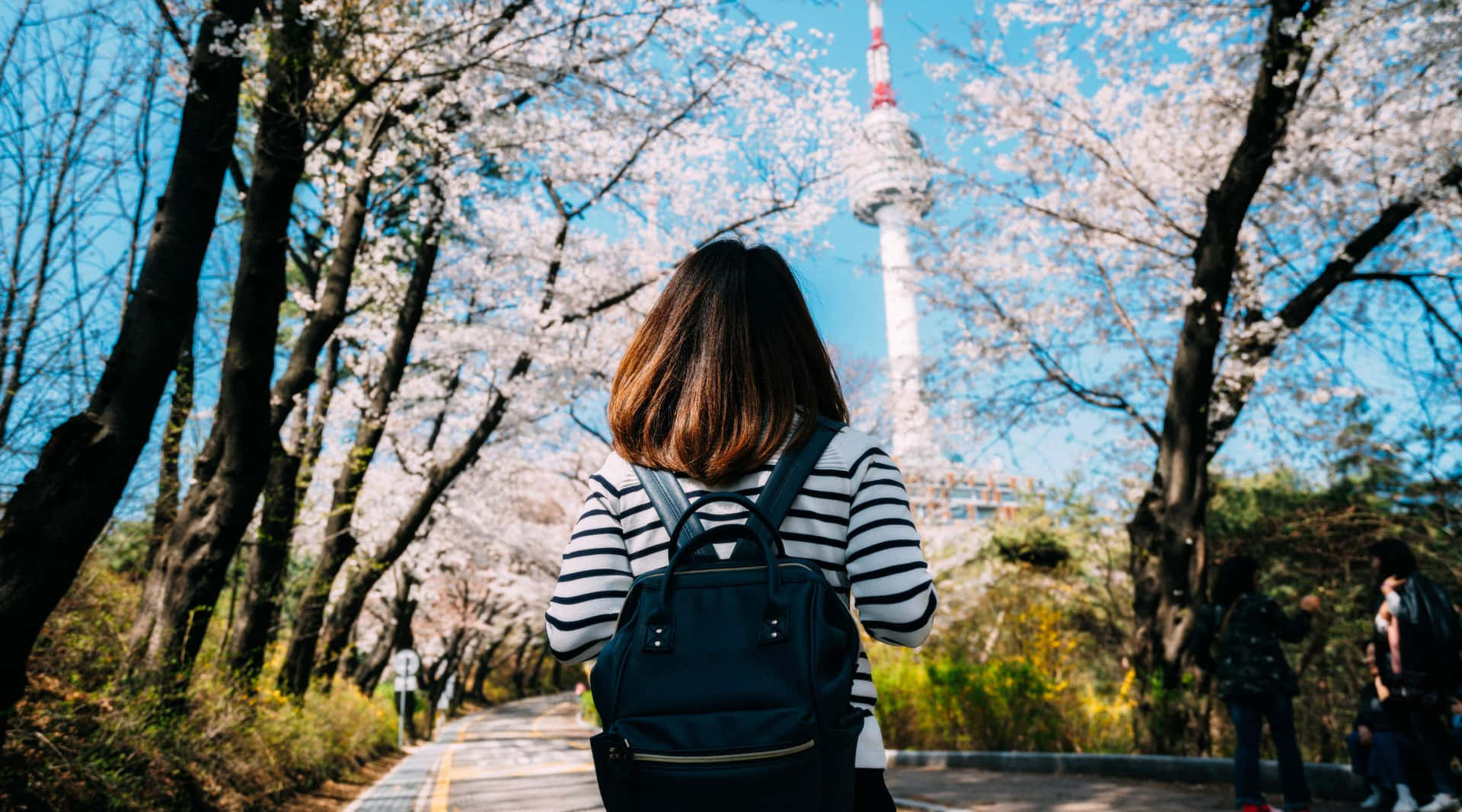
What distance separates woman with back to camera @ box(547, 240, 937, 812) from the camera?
1.56 meters

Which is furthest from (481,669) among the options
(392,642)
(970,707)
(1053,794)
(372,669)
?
(1053,794)

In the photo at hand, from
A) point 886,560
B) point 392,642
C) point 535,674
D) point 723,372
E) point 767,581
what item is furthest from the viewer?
point 535,674

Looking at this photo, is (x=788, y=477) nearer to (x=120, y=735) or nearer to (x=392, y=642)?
(x=120, y=735)

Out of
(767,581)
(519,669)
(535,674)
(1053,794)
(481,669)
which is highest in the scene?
(767,581)

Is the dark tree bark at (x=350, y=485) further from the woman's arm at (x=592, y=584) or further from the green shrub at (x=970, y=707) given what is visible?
the woman's arm at (x=592, y=584)

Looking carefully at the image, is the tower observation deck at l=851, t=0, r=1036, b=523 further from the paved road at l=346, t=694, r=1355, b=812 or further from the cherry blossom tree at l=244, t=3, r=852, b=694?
the paved road at l=346, t=694, r=1355, b=812

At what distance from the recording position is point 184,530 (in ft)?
21.1

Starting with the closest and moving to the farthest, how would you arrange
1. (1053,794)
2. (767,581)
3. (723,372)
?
(767,581), (723,372), (1053,794)

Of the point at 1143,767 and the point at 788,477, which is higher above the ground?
the point at 788,477

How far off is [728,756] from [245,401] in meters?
5.70

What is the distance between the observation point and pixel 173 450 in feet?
32.3

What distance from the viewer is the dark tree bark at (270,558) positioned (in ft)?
28.7

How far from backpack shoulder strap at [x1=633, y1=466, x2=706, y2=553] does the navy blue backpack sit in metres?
0.07

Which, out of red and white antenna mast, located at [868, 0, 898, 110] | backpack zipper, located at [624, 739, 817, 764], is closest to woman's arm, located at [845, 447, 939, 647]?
→ backpack zipper, located at [624, 739, 817, 764]
